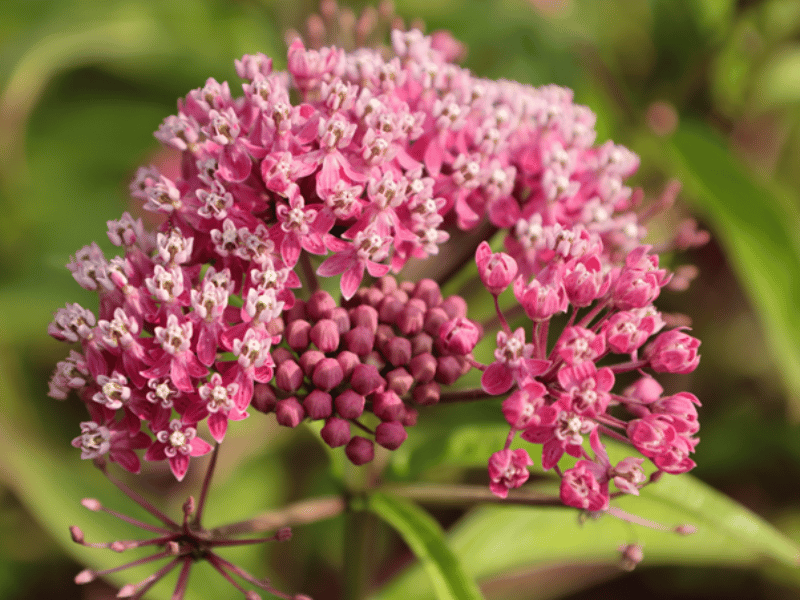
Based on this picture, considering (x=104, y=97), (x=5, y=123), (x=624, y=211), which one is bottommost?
(x=624, y=211)

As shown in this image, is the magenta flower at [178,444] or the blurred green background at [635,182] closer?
the magenta flower at [178,444]

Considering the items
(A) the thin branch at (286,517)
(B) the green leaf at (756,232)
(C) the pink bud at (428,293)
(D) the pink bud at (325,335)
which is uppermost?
(B) the green leaf at (756,232)

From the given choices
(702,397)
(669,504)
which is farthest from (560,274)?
(702,397)

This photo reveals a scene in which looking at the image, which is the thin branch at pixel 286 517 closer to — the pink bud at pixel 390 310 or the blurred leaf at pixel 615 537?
the blurred leaf at pixel 615 537

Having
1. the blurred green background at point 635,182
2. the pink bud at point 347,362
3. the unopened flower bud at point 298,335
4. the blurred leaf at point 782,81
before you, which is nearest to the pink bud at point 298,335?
the unopened flower bud at point 298,335

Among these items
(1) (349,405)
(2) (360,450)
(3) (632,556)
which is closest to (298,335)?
(1) (349,405)

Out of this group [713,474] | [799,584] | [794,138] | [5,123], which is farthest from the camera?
[794,138]

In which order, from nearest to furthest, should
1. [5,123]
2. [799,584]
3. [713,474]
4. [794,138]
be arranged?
[799,584] → [713,474] → [5,123] → [794,138]

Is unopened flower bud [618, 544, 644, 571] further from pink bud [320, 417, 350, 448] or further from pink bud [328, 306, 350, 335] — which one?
pink bud [328, 306, 350, 335]

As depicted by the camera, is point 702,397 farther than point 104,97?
No

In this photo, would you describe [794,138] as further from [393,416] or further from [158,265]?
[158,265]
